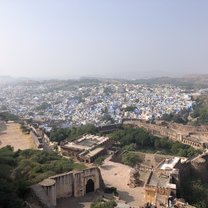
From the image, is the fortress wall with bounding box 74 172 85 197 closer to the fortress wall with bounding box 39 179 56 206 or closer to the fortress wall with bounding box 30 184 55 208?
the fortress wall with bounding box 39 179 56 206

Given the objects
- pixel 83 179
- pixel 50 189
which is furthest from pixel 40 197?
pixel 83 179

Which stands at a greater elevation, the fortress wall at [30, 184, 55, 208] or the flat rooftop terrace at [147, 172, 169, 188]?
the fortress wall at [30, 184, 55, 208]

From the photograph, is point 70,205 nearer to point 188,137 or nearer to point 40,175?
point 40,175

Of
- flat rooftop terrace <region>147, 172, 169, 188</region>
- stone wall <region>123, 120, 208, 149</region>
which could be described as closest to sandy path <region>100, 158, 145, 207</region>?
flat rooftop terrace <region>147, 172, 169, 188</region>

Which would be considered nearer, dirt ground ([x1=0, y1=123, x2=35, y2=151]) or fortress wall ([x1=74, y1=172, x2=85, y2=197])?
fortress wall ([x1=74, y1=172, x2=85, y2=197])

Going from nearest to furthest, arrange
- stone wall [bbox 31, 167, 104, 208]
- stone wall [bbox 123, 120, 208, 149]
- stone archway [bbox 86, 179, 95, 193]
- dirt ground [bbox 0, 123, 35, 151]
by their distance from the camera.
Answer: stone wall [bbox 31, 167, 104, 208] < stone archway [bbox 86, 179, 95, 193] < dirt ground [bbox 0, 123, 35, 151] < stone wall [bbox 123, 120, 208, 149]

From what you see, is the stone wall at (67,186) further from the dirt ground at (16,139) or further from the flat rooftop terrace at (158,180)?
the dirt ground at (16,139)

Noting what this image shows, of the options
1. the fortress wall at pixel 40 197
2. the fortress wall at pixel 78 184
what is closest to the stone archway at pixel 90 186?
the fortress wall at pixel 78 184
